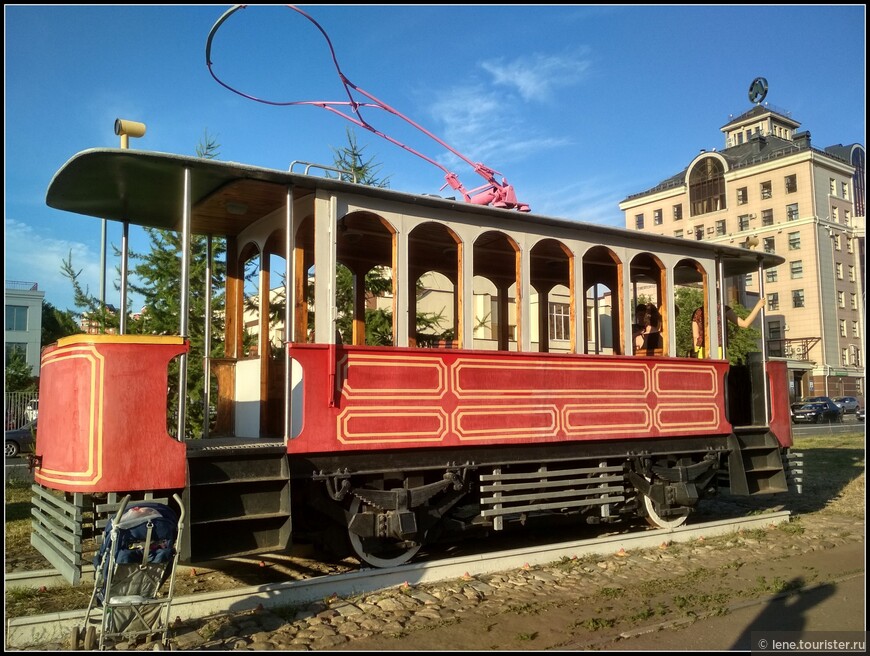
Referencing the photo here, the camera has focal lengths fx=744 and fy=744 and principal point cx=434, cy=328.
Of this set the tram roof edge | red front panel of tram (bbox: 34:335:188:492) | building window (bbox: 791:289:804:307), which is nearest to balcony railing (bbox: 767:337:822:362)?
building window (bbox: 791:289:804:307)

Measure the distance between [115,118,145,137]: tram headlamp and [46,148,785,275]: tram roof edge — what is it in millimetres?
221

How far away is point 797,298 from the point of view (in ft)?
176

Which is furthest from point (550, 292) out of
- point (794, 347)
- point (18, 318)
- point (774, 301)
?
point (774, 301)

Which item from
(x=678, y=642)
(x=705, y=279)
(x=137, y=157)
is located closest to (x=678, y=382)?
(x=705, y=279)

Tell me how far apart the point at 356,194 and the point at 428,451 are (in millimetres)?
2458

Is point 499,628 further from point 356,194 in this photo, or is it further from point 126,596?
point 356,194

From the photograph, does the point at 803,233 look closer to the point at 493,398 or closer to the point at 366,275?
the point at 366,275

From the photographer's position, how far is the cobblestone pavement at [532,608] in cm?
508

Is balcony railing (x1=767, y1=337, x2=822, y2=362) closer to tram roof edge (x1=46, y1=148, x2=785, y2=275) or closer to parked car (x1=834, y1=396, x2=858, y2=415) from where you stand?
parked car (x1=834, y1=396, x2=858, y2=415)

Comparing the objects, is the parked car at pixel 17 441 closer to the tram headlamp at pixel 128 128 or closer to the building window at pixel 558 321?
the building window at pixel 558 321

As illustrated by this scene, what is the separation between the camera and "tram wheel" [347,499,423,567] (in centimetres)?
664

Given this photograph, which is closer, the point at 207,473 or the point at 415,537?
the point at 207,473

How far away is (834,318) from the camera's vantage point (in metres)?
53.2

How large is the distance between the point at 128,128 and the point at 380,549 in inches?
167
